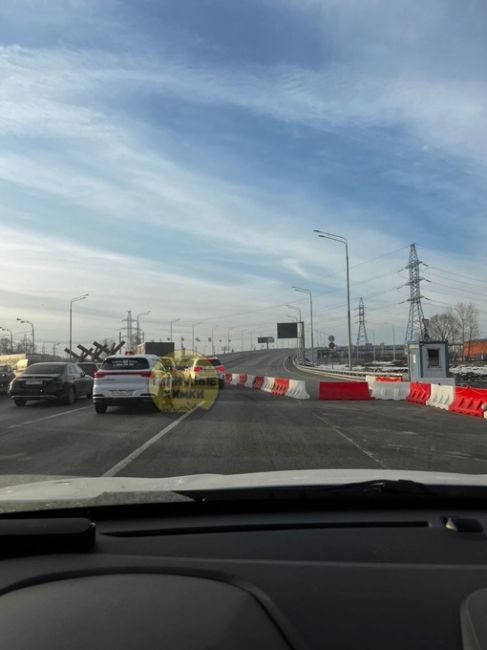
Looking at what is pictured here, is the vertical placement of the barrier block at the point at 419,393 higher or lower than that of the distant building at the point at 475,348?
lower

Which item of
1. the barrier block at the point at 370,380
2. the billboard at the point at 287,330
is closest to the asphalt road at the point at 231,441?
the barrier block at the point at 370,380

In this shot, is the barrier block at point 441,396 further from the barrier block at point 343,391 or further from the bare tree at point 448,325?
the bare tree at point 448,325

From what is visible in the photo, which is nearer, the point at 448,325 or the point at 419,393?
Result: the point at 419,393

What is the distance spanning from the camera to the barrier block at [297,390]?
2339cm

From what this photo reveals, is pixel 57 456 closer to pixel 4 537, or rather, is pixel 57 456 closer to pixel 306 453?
pixel 306 453

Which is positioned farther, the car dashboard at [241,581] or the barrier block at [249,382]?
the barrier block at [249,382]

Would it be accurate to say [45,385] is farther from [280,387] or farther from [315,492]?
[315,492]

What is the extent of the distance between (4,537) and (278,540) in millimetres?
1240

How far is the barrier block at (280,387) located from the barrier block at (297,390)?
0.64 m

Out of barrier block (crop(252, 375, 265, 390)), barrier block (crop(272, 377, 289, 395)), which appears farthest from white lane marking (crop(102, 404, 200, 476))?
barrier block (crop(252, 375, 265, 390))

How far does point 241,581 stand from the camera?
2.25 metres

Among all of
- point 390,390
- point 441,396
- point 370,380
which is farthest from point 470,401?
point 370,380

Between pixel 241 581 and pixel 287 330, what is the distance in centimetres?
8940

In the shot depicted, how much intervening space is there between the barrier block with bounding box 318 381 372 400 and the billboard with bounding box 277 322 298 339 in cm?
6779
